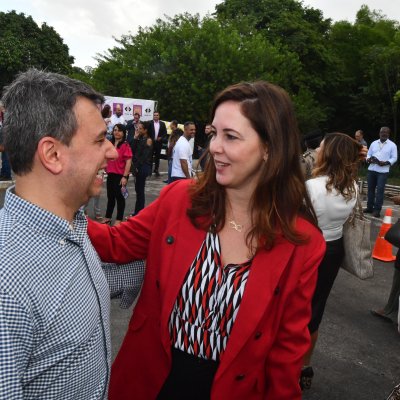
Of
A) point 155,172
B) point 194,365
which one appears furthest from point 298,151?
point 155,172

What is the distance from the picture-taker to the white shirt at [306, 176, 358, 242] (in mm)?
3359

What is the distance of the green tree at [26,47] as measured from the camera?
4022cm

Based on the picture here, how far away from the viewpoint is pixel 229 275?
1.81 m

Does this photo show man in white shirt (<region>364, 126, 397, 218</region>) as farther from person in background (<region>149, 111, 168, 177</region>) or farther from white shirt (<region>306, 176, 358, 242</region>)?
white shirt (<region>306, 176, 358, 242</region>)

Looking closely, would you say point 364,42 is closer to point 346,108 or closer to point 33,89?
point 346,108

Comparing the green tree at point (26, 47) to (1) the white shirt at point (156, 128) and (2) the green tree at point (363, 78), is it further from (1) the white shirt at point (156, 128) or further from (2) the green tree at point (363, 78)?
(1) the white shirt at point (156, 128)

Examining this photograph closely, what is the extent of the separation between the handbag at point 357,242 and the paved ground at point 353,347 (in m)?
0.87

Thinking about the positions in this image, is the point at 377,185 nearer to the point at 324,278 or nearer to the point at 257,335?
the point at 324,278

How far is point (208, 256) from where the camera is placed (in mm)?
1834

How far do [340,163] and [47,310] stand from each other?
→ 280cm

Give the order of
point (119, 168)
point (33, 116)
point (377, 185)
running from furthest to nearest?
point (377, 185), point (119, 168), point (33, 116)

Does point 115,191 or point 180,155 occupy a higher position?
point 180,155

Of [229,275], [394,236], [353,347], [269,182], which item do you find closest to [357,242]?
[394,236]

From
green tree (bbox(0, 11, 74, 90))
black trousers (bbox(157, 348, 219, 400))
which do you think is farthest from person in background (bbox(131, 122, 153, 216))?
green tree (bbox(0, 11, 74, 90))
